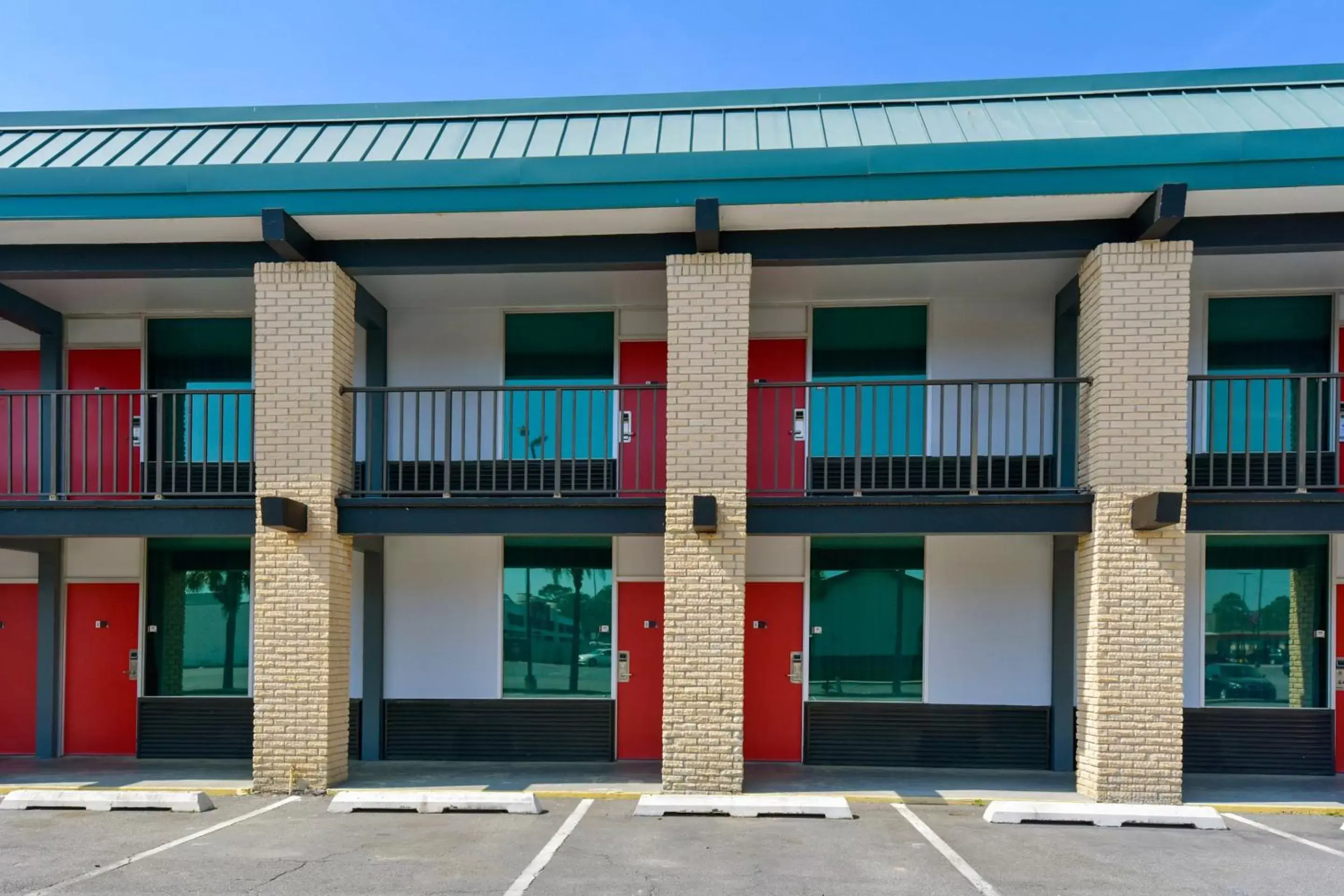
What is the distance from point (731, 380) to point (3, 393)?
24.5 ft

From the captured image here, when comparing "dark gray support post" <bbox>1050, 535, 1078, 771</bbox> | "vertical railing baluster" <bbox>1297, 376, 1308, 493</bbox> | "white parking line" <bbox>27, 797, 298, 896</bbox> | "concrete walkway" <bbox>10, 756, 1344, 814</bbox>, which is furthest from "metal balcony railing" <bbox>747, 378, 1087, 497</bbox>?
"white parking line" <bbox>27, 797, 298, 896</bbox>

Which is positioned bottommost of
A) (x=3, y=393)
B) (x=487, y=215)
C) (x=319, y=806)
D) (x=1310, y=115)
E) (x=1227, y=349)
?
(x=319, y=806)

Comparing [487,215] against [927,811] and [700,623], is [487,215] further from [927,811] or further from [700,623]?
[927,811]

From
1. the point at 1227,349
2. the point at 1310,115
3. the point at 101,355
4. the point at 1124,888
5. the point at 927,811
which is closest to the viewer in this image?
the point at 1124,888

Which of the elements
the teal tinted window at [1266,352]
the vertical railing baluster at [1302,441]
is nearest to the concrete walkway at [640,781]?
the vertical railing baluster at [1302,441]

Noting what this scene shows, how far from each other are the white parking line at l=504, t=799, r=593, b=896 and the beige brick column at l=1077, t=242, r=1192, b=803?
4836 millimetres

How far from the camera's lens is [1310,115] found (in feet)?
31.9

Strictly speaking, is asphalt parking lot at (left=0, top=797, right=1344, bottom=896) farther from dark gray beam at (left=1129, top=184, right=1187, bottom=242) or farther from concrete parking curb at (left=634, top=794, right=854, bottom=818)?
dark gray beam at (left=1129, top=184, right=1187, bottom=242)

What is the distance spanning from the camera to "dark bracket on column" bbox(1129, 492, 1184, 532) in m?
8.59

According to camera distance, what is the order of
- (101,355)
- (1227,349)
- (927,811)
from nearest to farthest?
1. (927,811)
2. (1227,349)
3. (101,355)

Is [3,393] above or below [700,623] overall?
above

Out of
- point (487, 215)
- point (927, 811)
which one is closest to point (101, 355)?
point (487, 215)

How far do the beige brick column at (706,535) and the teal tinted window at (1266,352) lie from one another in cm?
576

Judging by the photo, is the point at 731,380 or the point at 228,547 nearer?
the point at 731,380
